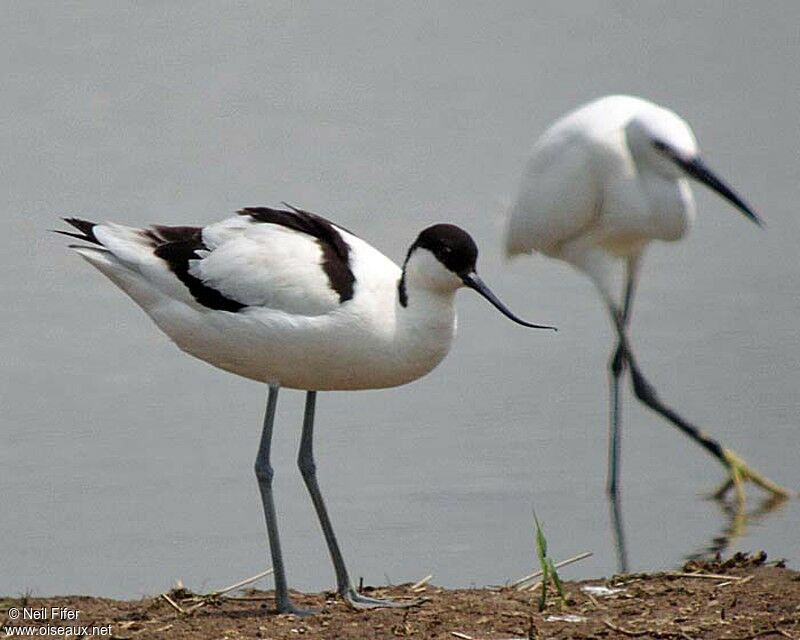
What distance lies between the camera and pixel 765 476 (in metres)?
7.25

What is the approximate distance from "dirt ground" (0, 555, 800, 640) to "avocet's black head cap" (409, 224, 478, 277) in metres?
0.95

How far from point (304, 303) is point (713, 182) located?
294 cm

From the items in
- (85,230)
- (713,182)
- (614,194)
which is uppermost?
(614,194)

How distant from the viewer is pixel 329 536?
5312 millimetres

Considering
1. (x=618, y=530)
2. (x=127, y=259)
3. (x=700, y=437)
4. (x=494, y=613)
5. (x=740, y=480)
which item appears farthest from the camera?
(x=700, y=437)

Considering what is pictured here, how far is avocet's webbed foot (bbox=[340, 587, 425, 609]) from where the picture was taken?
16.6ft

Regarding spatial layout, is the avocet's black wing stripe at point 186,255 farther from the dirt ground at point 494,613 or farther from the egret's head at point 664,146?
the egret's head at point 664,146

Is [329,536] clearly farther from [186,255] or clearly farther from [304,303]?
[186,255]

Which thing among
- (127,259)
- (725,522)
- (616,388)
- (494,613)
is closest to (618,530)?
(725,522)

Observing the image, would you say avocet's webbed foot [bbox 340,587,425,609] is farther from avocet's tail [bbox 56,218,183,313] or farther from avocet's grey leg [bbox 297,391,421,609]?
avocet's tail [bbox 56,218,183,313]

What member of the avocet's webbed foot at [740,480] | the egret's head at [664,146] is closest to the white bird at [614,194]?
the egret's head at [664,146]

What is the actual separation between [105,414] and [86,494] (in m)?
0.90

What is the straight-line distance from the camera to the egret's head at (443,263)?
512 centimetres

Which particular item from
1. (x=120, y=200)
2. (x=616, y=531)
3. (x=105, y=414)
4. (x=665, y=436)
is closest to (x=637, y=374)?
(x=665, y=436)
